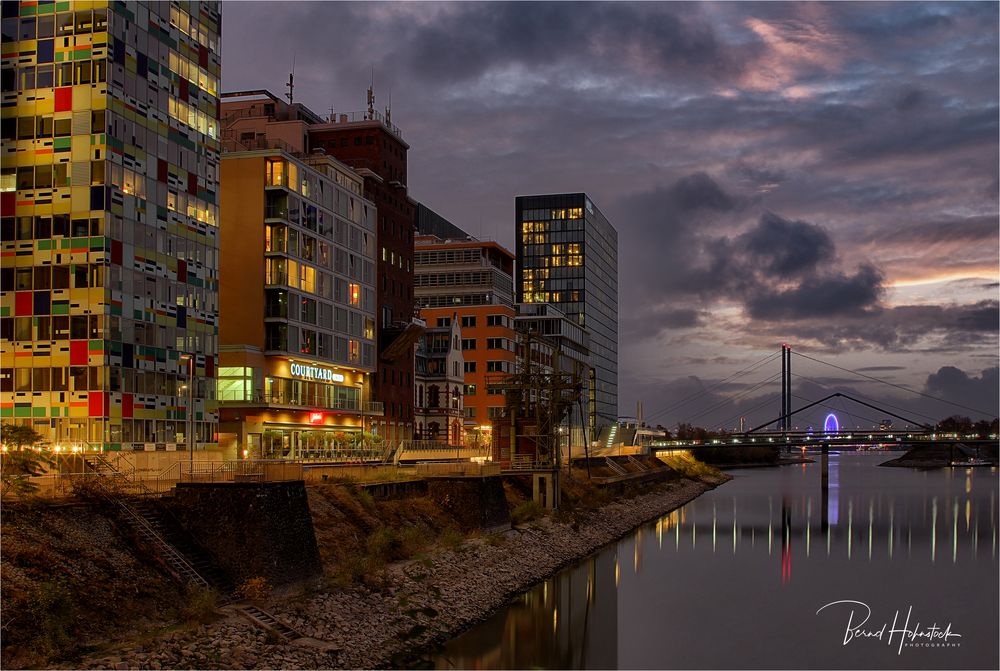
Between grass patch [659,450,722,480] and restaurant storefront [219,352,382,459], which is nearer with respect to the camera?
restaurant storefront [219,352,382,459]

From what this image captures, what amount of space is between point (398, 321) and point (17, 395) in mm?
50973

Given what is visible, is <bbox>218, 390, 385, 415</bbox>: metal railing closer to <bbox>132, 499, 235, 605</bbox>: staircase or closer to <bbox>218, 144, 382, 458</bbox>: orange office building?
<bbox>218, 144, 382, 458</bbox>: orange office building

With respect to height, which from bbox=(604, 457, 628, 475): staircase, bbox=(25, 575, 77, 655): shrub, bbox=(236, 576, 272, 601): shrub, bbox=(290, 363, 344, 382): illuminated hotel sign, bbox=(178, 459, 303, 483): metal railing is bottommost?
bbox=(604, 457, 628, 475): staircase

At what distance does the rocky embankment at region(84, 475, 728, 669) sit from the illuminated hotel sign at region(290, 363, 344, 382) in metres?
26.3

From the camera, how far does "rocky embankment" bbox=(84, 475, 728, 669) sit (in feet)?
100

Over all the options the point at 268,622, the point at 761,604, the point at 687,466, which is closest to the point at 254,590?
the point at 268,622

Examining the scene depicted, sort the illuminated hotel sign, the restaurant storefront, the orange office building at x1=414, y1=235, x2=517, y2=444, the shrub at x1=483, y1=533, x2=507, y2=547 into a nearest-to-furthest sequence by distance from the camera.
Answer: the shrub at x1=483, y1=533, x2=507, y2=547
the restaurant storefront
the illuminated hotel sign
the orange office building at x1=414, y1=235, x2=517, y2=444

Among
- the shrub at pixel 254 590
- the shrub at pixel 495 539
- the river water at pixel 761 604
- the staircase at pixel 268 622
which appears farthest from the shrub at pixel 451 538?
the staircase at pixel 268 622

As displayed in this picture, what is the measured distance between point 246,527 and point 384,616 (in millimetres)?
6270

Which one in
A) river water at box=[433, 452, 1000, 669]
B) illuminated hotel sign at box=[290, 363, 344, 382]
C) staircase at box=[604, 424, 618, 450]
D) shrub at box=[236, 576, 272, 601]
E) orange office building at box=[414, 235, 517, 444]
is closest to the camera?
shrub at box=[236, 576, 272, 601]

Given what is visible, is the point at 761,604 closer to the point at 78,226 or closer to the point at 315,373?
the point at 78,226

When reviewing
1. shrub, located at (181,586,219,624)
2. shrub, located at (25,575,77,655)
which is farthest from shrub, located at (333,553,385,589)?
shrub, located at (25,575,77,655)

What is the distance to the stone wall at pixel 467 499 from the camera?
5991 cm

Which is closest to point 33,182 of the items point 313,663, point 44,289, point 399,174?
point 44,289
